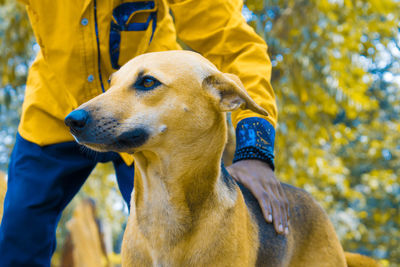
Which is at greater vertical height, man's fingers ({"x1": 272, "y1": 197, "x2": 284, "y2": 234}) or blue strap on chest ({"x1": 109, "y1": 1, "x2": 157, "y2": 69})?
blue strap on chest ({"x1": 109, "y1": 1, "x2": 157, "y2": 69})

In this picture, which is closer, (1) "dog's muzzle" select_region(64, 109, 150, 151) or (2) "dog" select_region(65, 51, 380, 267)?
(1) "dog's muzzle" select_region(64, 109, 150, 151)

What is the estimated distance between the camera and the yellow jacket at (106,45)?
2359 mm

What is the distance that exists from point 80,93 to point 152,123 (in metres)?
0.73

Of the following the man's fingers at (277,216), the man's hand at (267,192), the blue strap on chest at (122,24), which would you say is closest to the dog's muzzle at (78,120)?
the blue strap on chest at (122,24)

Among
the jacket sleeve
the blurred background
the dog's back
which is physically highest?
the jacket sleeve

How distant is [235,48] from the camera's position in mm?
2617

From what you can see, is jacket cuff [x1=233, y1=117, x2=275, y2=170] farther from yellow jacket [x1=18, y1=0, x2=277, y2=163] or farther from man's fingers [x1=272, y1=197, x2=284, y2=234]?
man's fingers [x1=272, y1=197, x2=284, y2=234]

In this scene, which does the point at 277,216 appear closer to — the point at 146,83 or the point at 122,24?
the point at 146,83

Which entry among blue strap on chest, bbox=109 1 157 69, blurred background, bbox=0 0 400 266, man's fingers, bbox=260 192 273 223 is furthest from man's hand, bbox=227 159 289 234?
blurred background, bbox=0 0 400 266

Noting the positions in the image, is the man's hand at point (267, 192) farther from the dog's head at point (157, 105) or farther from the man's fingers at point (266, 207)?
the dog's head at point (157, 105)

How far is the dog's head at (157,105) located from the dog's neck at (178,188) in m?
0.07

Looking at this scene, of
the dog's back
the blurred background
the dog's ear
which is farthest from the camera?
the blurred background

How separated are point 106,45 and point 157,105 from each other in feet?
2.29

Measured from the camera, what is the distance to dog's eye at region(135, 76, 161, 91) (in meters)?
1.96
